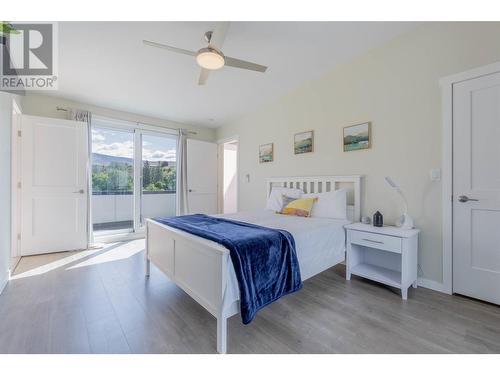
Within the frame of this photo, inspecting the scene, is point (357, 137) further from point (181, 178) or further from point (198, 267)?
point (181, 178)

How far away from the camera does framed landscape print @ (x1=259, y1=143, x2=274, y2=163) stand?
403cm

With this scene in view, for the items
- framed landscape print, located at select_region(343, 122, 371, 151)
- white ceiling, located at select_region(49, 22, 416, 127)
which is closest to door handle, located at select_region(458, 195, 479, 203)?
framed landscape print, located at select_region(343, 122, 371, 151)

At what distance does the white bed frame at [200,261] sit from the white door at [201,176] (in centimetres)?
251

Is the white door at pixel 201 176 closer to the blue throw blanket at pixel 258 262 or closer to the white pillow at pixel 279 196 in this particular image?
the white pillow at pixel 279 196

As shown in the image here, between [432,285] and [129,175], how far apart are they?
5015 millimetres

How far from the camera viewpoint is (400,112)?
7.89ft

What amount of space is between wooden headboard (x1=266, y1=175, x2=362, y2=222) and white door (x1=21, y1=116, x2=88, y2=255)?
3431mm

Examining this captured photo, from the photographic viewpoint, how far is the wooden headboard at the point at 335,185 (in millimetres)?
2727

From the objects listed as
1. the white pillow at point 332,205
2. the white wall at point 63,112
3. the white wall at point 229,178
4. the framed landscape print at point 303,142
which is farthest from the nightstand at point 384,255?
the white wall at point 63,112
